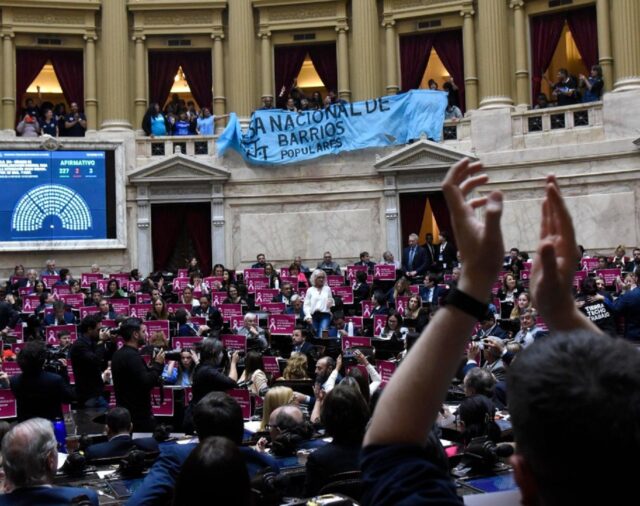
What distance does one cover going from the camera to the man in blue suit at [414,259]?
20219 mm

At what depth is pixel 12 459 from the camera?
3.82 m

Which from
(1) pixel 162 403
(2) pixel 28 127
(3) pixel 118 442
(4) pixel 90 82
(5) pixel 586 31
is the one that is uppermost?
(5) pixel 586 31

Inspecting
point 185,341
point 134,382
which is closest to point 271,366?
point 185,341

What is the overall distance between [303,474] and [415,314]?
9915mm

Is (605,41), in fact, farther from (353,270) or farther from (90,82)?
(90,82)

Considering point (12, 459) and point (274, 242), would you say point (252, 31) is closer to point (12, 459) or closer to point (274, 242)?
point (274, 242)

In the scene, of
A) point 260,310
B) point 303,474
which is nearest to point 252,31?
point 260,310

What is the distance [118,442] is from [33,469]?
87.0 inches

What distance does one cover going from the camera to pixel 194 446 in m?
3.80

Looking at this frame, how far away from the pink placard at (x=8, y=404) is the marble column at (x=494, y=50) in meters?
17.8

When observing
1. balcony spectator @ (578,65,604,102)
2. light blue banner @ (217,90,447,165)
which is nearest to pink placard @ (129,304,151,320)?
light blue banner @ (217,90,447,165)

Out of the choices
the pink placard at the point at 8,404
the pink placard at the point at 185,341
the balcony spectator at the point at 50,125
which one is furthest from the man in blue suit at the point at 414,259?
the pink placard at the point at 8,404

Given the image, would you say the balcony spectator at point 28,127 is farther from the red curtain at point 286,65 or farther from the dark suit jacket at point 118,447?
the dark suit jacket at point 118,447

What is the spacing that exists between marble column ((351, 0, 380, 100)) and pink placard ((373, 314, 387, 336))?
1162 cm
